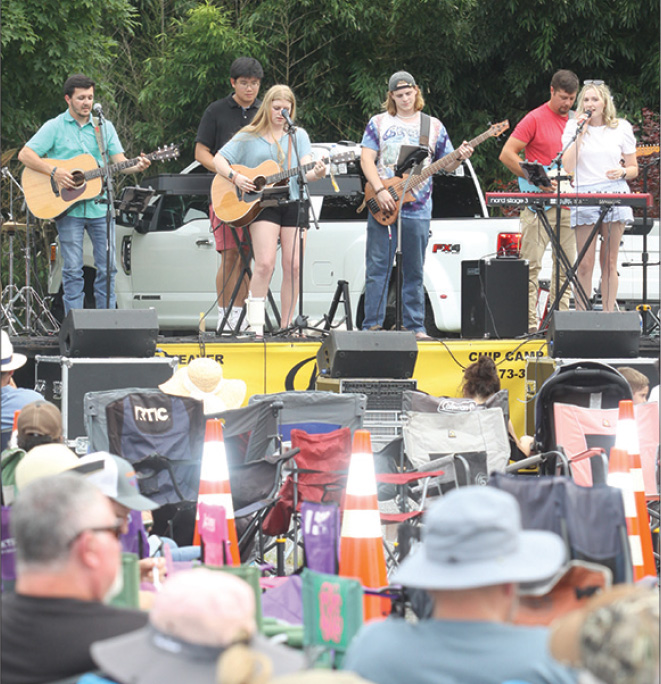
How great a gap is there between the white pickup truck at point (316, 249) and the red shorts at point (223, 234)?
1309mm

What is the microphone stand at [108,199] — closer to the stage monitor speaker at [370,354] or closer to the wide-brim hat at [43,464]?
the stage monitor speaker at [370,354]

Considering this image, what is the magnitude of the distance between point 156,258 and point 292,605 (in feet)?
24.6

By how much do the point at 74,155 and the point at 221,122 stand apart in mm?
1151

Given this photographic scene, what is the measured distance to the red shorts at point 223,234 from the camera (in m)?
9.34

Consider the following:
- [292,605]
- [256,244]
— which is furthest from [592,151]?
[292,605]

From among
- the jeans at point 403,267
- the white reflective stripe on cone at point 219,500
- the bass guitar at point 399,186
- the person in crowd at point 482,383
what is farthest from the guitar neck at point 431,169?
the white reflective stripe on cone at point 219,500

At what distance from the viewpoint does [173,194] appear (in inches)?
436

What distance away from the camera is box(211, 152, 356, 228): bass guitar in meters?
8.70

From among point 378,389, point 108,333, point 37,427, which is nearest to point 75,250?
point 108,333

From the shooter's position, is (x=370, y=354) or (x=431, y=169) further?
(x=431, y=169)

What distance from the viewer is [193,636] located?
244cm

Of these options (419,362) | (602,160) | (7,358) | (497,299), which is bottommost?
(419,362)

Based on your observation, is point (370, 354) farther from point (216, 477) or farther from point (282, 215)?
point (216, 477)

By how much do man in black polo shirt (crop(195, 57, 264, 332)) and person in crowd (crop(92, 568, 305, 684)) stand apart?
684 cm
